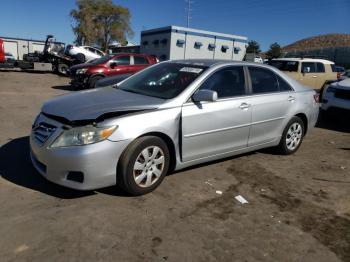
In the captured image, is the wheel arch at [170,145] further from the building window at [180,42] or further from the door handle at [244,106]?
the building window at [180,42]

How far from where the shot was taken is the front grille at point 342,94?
340 inches

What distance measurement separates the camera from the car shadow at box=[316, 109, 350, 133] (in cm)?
877

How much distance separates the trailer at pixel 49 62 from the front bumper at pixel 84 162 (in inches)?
737

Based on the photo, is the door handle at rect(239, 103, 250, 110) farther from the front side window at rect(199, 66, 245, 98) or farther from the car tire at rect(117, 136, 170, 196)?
the car tire at rect(117, 136, 170, 196)

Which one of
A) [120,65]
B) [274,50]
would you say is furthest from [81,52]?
[274,50]

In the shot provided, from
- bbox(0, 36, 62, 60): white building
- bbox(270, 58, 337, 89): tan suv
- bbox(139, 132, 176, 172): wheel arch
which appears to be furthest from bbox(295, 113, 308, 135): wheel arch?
bbox(0, 36, 62, 60): white building

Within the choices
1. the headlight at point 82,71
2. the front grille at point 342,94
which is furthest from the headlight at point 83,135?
the headlight at point 82,71

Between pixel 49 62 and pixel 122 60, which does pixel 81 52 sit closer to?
pixel 49 62

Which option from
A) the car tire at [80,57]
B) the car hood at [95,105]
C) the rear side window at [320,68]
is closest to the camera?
the car hood at [95,105]

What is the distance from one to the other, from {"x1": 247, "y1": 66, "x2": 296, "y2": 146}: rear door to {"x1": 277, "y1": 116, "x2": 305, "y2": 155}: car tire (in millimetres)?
177

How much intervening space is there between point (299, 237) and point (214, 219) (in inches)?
33.0

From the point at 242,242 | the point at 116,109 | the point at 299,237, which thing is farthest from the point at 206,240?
the point at 116,109

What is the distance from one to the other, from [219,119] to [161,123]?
0.95 meters

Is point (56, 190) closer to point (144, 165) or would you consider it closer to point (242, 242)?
point (144, 165)
